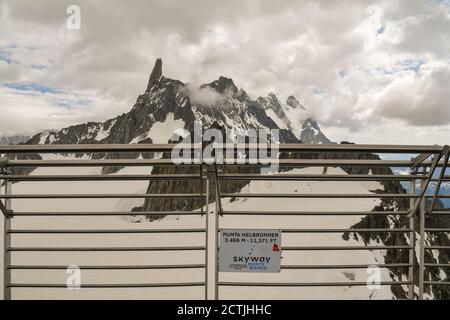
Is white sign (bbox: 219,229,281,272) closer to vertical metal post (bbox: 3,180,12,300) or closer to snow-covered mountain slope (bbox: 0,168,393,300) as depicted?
vertical metal post (bbox: 3,180,12,300)

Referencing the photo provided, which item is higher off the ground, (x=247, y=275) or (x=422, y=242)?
(x=422, y=242)

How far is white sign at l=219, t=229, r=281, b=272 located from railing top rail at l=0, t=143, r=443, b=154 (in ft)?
2.70

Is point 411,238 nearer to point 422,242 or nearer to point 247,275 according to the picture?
point 422,242

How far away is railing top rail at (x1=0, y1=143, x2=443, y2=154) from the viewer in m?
3.29

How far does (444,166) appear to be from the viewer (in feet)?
11.5

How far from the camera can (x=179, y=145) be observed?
11.1ft

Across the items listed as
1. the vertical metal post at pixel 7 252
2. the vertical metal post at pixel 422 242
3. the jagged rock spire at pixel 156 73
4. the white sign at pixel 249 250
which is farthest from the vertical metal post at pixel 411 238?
the jagged rock spire at pixel 156 73

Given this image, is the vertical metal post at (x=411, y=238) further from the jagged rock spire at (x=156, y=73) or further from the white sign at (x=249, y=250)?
the jagged rock spire at (x=156, y=73)

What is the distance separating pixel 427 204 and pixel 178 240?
236 ft

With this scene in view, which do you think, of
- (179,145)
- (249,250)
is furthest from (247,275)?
(179,145)

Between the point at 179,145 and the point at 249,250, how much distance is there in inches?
44.3

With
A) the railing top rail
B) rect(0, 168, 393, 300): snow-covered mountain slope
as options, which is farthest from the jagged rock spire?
the railing top rail
